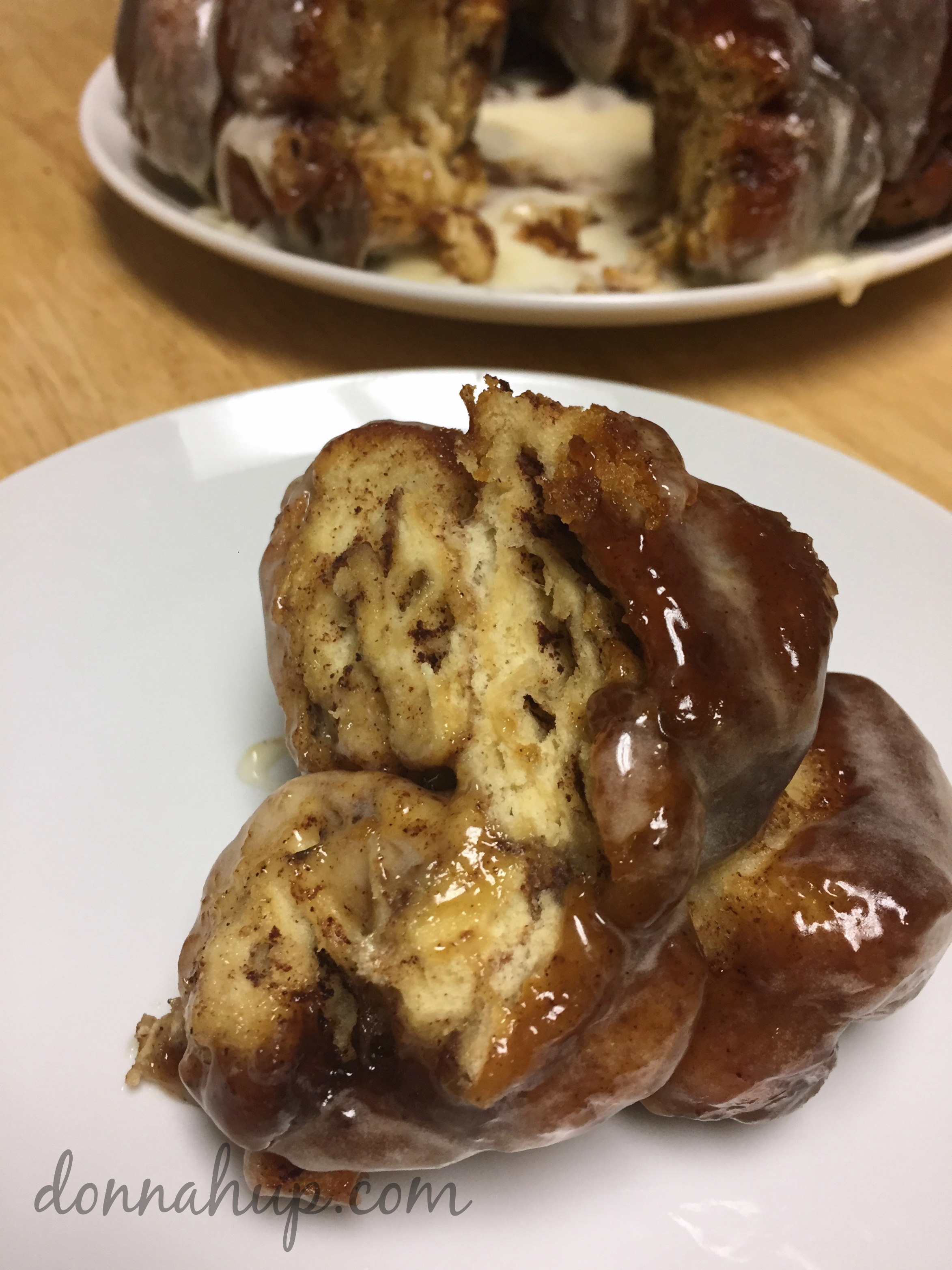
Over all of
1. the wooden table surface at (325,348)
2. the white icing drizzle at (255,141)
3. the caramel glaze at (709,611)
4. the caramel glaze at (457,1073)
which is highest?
the caramel glaze at (709,611)

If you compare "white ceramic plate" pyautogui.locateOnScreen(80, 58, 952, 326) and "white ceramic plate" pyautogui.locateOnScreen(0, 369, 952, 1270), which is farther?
"white ceramic plate" pyautogui.locateOnScreen(80, 58, 952, 326)

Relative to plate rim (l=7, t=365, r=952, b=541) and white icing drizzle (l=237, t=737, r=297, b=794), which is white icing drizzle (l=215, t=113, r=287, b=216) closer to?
plate rim (l=7, t=365, r=952, b=541)

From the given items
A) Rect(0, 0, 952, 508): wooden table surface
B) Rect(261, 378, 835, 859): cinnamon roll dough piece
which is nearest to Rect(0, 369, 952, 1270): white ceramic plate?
Rect(261, 378, 835, 859): cinnamon roll dough piece

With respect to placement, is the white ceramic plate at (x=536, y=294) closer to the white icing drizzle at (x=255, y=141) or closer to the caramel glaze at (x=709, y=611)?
the white icing drizzle at (x=255, y=141)

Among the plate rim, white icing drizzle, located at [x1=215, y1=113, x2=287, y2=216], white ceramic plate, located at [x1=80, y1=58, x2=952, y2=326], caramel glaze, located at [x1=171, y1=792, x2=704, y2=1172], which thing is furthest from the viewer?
white icing drizzle, located at [x1=215, y1=113, x2=287, y2=216]

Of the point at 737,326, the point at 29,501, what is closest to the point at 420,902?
the point at 29,501

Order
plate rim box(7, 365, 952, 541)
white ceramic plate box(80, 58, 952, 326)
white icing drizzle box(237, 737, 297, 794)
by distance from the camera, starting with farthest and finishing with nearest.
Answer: white ceramic plate box(80, 58, 952, 326) < plate rim box(7, 365, 952, 541) < white icing drizzle box(237, 737, 297, 794)

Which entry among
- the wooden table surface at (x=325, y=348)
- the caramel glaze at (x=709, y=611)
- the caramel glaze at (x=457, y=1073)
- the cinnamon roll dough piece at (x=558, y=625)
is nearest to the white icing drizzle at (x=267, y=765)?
the cinnamon roll dough piece at (x=558, y=625)

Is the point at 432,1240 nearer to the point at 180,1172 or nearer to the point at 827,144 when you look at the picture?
the point at 180,1172
